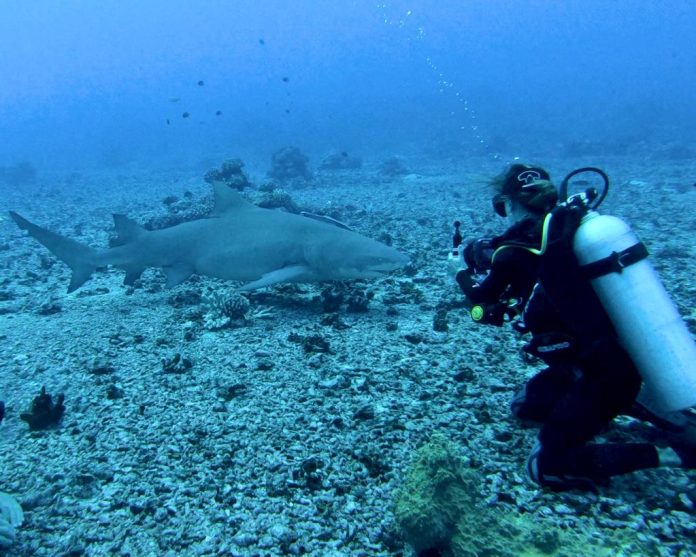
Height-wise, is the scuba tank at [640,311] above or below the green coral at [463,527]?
above

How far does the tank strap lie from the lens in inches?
102

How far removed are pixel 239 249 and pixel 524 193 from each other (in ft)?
15.9

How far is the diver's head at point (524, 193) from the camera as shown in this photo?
2998mm

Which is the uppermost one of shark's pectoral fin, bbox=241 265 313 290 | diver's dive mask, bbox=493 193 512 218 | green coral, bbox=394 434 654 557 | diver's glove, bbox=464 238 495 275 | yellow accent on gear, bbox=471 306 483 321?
diver's dive mask, bbox=493 193 512 218

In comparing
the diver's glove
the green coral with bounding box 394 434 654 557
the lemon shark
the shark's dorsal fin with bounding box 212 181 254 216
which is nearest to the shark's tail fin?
the lemon shark

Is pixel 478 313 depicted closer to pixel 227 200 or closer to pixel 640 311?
pixel 640 311

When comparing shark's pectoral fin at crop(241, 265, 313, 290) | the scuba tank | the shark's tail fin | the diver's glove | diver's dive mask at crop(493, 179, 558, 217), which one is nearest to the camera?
the scuba tank

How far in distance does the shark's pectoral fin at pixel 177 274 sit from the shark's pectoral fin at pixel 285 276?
1.40 metres

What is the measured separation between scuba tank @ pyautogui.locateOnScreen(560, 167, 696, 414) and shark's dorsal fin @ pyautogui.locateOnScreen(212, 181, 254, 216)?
557cm

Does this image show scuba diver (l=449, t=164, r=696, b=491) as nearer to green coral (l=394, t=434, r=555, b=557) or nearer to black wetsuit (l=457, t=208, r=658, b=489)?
black wetsuit (l=457, t=208, r=658, b=489)

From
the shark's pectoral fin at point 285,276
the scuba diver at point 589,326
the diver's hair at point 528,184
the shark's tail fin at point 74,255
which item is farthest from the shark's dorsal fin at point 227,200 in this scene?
the scuba diver at point 589,326

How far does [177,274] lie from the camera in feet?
23.8

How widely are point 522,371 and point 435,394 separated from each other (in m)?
1.11

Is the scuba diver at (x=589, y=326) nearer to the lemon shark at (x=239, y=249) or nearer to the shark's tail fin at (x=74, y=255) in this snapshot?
the lemon shark at (x=239, y=249)
